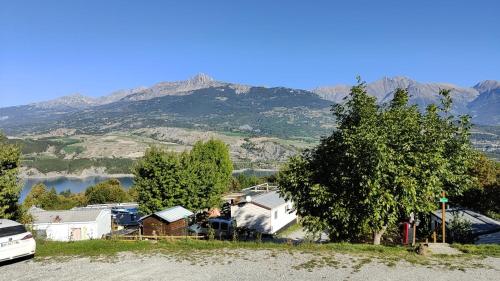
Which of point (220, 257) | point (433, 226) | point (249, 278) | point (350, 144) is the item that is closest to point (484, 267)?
point (350, 144)

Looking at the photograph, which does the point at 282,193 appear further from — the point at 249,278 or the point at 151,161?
the point at 151,161

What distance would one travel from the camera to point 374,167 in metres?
18.3

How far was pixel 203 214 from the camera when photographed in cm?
5441

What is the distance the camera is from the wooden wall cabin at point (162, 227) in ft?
125

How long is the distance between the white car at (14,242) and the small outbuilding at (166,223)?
21181 millimetres

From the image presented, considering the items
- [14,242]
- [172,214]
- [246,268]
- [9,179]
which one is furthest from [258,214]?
[14,242]

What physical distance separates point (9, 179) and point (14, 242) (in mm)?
8035

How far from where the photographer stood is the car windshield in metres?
15.6

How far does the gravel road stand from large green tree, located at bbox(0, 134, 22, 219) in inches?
290

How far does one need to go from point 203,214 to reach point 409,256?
4047 cm

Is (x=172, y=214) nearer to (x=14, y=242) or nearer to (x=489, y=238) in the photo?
(x=14, y=242)

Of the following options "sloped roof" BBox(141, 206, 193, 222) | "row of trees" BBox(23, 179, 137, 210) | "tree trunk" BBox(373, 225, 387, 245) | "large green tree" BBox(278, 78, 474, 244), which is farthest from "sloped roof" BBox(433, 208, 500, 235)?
"row of trees" BBox(23, 179, 137, 210)

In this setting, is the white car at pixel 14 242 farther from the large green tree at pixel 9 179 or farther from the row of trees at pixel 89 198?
the row of trees at pixel 89 198

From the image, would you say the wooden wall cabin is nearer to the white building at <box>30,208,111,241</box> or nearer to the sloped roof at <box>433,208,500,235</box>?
the white building at <box>30,208,111,241</box>
